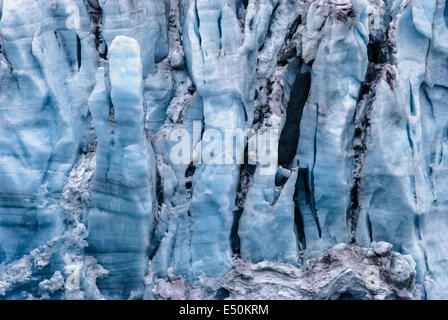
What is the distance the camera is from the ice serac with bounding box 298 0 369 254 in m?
4.05

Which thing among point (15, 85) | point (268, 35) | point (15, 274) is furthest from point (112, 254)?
point (268, 35)

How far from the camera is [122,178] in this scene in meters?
3.86

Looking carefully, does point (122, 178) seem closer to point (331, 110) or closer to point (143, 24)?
point (143, 24)

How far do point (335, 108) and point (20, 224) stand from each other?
234 cm

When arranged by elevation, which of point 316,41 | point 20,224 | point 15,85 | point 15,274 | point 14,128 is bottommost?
point 15,274

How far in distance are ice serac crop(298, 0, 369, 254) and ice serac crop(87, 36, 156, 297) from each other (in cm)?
116

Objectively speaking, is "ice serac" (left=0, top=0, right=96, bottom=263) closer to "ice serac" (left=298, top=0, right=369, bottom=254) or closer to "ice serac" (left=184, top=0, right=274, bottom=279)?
"ice serac" (left=184, top=0, right=274, bottom=279)

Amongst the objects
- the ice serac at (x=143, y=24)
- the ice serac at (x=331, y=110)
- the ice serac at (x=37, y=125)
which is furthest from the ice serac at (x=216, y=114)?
the ice serac at (x=37, y=125)

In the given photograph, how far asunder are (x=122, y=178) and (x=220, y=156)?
68 centimetres

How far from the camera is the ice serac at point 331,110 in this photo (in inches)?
159

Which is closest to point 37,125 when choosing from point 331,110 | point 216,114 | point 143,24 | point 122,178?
point 122,178

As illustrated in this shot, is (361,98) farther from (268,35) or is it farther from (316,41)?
(268,35)

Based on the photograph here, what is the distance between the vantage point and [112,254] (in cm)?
399

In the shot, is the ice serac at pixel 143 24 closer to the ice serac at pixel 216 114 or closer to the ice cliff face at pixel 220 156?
the ice cliff face at pixel 220 156
